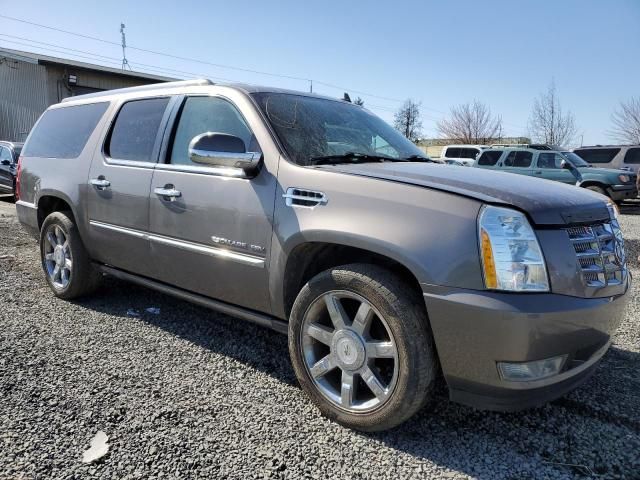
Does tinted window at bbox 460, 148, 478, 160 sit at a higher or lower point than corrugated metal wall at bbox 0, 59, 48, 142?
lower

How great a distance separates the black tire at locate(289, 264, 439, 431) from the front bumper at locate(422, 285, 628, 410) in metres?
0.08

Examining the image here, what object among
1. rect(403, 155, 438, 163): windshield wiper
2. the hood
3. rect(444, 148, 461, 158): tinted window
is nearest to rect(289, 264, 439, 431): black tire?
the hood

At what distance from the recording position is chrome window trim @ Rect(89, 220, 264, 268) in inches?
115

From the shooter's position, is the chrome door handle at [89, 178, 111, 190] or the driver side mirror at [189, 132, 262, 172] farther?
the chrome door handle at [89, 178, 111, 190]

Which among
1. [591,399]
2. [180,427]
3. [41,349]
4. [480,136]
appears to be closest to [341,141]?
[180,427]

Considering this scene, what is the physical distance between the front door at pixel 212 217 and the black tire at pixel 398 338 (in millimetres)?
584

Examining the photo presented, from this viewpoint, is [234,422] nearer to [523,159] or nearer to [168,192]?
[168,192]

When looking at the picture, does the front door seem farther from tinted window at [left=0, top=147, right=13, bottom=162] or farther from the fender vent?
tinted window at [left=0, top=147, right=13, bottom=162]

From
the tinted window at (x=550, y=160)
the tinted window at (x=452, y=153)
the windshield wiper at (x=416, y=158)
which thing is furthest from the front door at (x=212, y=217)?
the tinted window at (x=452, y=153)

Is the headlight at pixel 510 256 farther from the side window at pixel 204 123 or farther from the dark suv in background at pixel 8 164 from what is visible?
the dark suv in background at pixel 8 164

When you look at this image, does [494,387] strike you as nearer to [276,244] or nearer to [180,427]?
[276,244]

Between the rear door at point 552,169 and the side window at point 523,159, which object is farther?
the side window at point 523,159

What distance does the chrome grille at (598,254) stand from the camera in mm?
2225

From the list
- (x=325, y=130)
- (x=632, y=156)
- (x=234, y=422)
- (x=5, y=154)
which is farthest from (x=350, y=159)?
(x=632, y=156)
